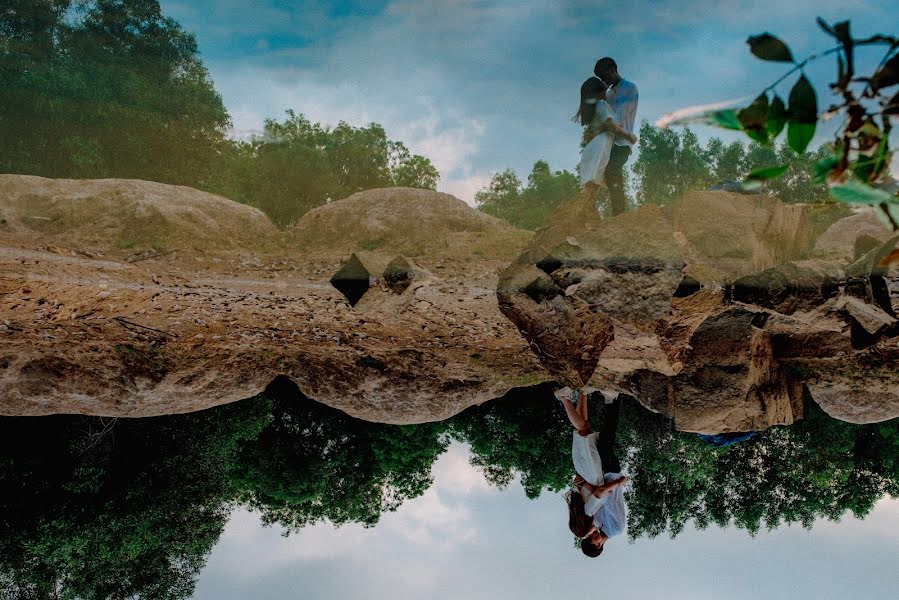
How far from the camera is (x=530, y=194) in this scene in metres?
32.5

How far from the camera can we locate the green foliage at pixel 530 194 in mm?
30641

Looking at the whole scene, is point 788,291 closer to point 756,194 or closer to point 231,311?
point 756,194

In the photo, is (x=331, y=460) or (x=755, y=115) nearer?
(x=755, y=115)

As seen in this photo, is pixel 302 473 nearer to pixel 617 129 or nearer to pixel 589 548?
pixel 589 548

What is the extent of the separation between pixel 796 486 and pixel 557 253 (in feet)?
38.9

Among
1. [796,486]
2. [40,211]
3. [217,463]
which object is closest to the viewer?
[40,211]

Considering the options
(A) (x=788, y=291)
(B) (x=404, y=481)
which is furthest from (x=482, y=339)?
(B) (x=404, y=481)

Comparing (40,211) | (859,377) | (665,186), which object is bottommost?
(859,377)

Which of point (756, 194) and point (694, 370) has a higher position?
point (756, 194)

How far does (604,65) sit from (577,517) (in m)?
5.15

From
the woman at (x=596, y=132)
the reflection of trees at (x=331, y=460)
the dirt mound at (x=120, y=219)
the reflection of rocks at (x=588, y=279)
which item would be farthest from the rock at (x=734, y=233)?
the reflection of trees at (x=331, y=460)

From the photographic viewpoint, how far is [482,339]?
7.09 metres

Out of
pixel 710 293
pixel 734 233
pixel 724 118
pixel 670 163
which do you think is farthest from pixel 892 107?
pixel 670 163

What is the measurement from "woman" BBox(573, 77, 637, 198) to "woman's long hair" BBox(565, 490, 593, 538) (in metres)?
3.57
